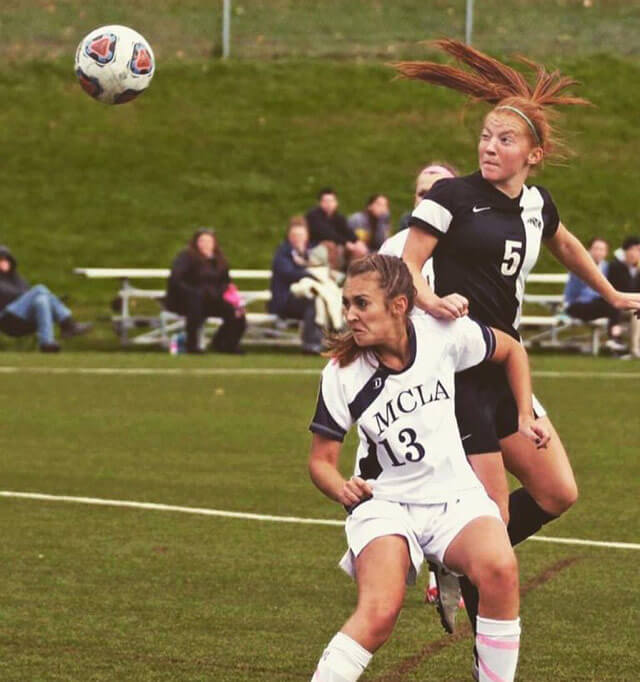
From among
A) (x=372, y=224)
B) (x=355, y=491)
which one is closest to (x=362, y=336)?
(x=355, y=491)

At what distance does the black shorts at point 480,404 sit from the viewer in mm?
6422

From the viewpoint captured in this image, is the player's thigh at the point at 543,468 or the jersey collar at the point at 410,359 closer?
the jersey collar at the point at 410,359

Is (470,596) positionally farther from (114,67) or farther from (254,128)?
(254,128)

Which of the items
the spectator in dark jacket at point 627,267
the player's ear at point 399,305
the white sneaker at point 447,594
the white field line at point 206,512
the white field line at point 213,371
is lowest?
the white field line at point 213,371

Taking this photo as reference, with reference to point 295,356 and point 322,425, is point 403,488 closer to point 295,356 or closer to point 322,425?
point 322,425

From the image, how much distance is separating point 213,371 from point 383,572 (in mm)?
14246

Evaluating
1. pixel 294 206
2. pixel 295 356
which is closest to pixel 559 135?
pixel 295 356

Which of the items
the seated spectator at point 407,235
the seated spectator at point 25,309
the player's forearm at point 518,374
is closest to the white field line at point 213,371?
the seated spectator at point 25,309

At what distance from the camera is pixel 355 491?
5.36 metres

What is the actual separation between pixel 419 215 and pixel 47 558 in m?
3.05

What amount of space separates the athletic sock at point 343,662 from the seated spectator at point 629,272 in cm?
1749

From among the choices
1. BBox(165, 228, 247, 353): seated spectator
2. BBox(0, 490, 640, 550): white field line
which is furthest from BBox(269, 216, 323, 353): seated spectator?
BBox(0, 490, 640, 550): white field line

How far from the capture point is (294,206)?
1257 inches

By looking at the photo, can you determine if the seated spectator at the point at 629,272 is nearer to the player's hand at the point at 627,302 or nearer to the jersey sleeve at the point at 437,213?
the player's hand at the point at 627,302
